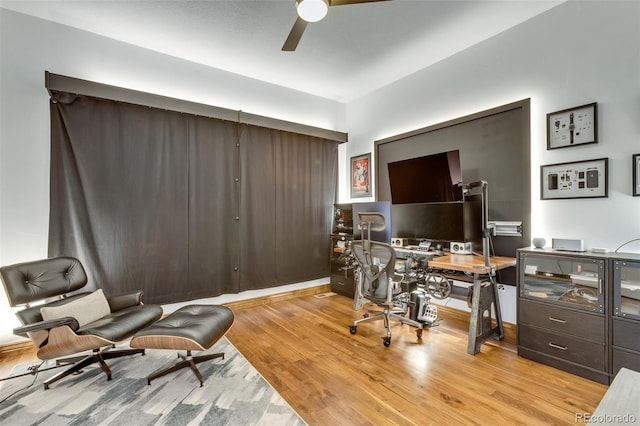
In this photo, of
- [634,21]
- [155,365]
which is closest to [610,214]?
[634,21]

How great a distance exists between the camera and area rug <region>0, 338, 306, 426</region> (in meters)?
1.79

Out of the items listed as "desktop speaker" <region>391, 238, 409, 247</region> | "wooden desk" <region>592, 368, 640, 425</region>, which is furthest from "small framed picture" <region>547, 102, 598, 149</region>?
"wooden desk" <region>592, 368, 640, 425</region>

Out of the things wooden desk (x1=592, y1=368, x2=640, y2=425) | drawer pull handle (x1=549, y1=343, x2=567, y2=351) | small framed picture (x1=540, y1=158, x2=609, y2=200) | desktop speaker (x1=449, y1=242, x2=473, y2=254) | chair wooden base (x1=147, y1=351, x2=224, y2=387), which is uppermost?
small framed picture (x1=540, y1=158, x2=609, y2=200)

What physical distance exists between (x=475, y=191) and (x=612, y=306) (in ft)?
4.63

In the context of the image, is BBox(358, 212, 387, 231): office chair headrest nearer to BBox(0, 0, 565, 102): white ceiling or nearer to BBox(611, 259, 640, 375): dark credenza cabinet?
BBox(611, 259, 640, 375): dark credenza cabinet

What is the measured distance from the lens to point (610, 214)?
7.77 feet

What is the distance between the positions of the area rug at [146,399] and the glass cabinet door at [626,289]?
2.29m

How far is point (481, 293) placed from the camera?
2.63 meters

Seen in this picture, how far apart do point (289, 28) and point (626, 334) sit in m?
3.75

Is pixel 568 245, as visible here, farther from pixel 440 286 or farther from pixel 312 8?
pixel 312 8

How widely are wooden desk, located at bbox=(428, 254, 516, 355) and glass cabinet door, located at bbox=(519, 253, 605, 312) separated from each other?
0.74 ft

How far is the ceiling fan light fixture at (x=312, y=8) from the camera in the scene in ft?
6.25

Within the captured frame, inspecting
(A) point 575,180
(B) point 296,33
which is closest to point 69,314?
(B) point 296,33

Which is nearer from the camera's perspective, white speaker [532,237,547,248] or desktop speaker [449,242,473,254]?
white speaker [532,237,547,248]
